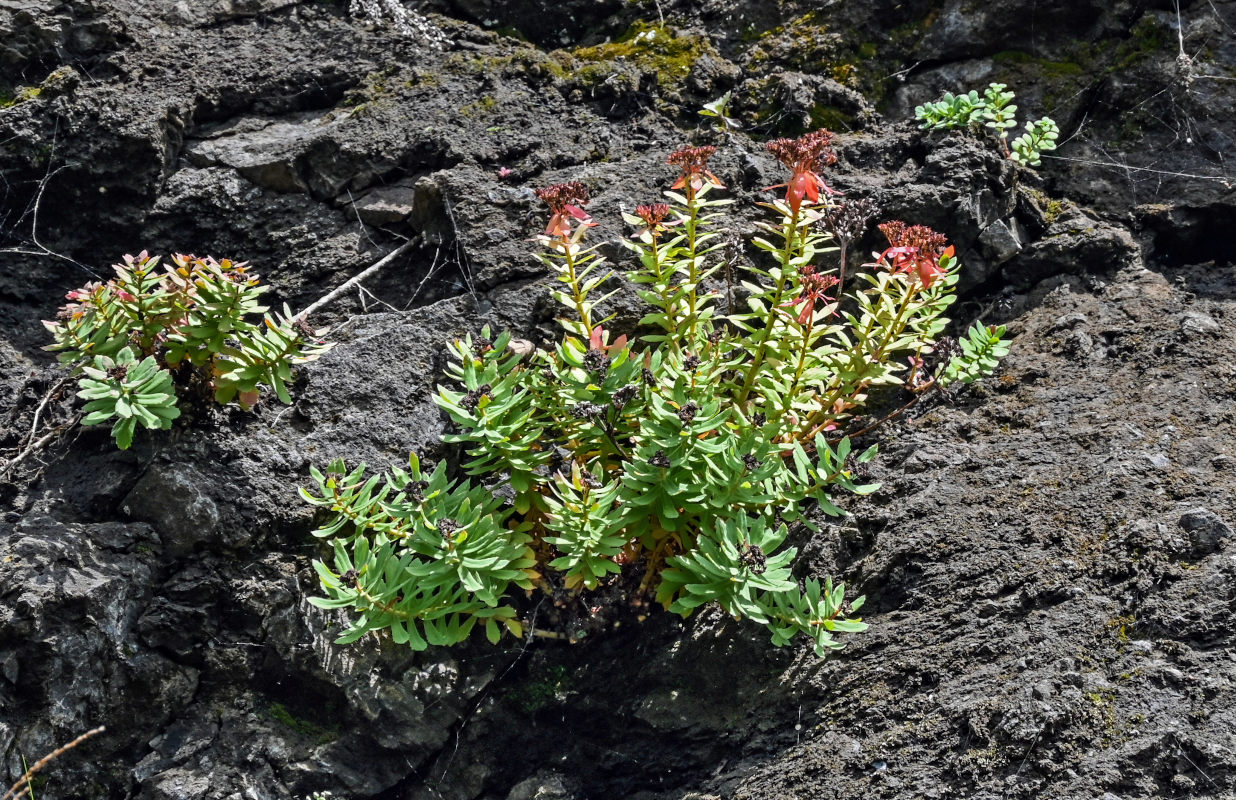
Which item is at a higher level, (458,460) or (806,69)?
(806,69)

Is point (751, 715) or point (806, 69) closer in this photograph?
point (751, 715)

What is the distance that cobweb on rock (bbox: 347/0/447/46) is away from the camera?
16.9 feet

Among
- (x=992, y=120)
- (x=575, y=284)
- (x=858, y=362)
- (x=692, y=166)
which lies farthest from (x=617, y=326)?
(x=992, y=120)

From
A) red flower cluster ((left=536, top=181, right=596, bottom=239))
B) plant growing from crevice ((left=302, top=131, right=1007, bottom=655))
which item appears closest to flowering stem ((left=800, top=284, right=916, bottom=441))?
plant growing from crevice ((left=302, top=131, right=1007, bottom=655))

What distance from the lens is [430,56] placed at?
5.05 meters

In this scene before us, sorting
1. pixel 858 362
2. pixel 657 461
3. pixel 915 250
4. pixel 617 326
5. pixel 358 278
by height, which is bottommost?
pixel 358 278

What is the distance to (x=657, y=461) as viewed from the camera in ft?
10.3

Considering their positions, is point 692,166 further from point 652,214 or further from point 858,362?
point 858,362

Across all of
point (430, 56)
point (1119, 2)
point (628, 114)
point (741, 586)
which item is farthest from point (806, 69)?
point (741, 586)

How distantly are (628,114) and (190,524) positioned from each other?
107 inches

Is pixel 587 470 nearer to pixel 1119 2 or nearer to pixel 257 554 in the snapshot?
pixel 257 554

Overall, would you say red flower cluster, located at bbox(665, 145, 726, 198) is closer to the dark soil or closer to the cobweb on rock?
the dark soil

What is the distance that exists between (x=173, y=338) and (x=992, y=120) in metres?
3.58

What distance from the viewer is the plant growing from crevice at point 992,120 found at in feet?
14.8
